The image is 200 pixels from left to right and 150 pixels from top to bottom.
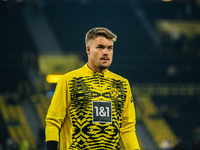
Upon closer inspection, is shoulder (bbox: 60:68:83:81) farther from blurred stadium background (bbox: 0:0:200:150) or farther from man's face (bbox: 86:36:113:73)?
blurred stadium background (bbox: 0:0:200:150)

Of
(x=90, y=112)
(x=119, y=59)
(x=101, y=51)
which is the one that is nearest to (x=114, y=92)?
(x=90, y=112)

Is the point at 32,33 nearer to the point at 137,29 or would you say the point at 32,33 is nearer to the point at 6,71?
the point at 6,71

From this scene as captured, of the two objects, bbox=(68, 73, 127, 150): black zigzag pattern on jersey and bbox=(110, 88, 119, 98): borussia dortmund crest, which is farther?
bbox=(110, 88, 119, 98): borussia dortmund crest

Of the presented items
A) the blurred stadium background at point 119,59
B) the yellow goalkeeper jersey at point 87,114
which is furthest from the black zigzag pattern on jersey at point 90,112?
the blurred stadium background at point 119,59

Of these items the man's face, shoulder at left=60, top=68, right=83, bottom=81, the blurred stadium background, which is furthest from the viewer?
the blurred stadium background

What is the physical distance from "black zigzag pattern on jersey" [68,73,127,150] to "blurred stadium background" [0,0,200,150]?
18884 mm

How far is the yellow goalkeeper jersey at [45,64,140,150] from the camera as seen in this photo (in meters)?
4.25

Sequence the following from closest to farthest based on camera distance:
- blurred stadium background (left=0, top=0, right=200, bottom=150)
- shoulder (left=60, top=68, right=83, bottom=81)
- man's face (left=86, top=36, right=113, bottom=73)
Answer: man's face (left=86, top=36, right=113, bottom=73) < shoulder (left=60, top=68, right=83, bottom=81) < blurred stadium background (left=0, top=0, right=200, bottom=150)

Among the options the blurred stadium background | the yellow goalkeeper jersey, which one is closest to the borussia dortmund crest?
the yellow goalkeeper jersey

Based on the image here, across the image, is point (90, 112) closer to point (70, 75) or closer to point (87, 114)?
point (87, 114)

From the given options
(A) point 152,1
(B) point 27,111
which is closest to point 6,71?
(B) point 27,111

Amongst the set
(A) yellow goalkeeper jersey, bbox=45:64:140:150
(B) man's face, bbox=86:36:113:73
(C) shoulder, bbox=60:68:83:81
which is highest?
(B) man's face, bbox=86:36:113:73

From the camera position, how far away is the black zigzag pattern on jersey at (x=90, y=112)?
14.0 ft

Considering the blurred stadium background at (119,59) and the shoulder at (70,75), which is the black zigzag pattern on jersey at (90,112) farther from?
the blurred stadium background at (119,59)
